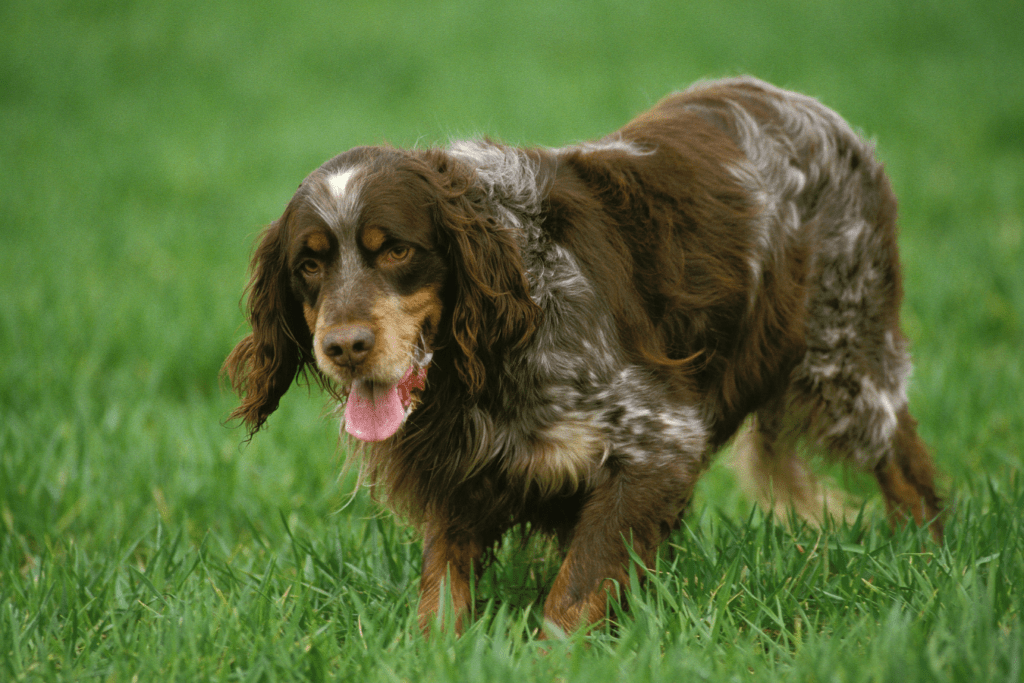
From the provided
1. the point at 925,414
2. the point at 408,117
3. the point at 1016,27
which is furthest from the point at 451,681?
the point at 1016,27

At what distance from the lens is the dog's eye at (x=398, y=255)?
232 cm

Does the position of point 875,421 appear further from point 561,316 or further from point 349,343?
point 349,343

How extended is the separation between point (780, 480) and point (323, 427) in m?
2.07

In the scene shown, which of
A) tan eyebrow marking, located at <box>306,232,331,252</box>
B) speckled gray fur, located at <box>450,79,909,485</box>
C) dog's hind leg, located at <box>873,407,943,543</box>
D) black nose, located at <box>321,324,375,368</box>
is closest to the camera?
black nose, located at <box>321,324,375,368</box>

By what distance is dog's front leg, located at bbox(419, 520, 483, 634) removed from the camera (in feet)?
8.57

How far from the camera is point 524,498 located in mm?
2582

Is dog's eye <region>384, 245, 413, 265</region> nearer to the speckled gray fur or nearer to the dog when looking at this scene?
the dog

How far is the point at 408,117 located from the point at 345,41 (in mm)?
4457

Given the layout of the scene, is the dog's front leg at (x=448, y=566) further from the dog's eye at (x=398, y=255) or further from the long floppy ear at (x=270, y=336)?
the dog's eye at (x=398, y=255)

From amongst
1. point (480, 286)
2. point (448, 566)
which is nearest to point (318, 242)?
point (480, 286)

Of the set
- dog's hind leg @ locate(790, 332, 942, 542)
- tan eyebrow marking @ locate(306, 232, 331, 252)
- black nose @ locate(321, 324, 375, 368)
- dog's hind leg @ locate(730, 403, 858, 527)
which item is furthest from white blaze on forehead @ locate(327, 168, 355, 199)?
dog's hind leg @ locate(730, 403, 858, 527)

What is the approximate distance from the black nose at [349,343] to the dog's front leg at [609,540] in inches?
30.4

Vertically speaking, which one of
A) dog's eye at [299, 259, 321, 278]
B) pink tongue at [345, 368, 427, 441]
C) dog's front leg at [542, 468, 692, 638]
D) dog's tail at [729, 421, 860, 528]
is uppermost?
dog's eye at [299, 259, 321, 278]

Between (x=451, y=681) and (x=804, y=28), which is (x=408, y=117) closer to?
(x=804, y=28)
